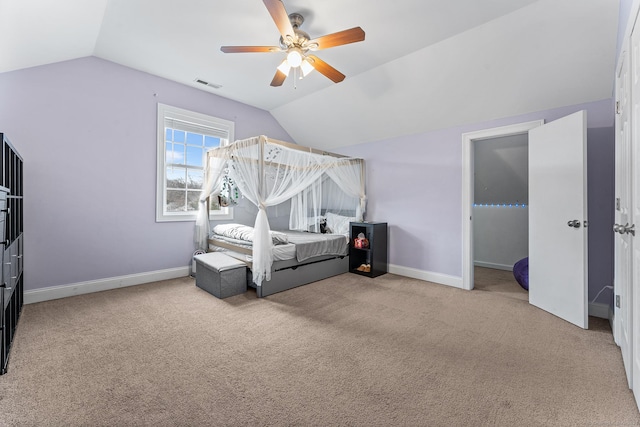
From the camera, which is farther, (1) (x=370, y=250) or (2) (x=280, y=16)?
(1) (x=370, y=250)

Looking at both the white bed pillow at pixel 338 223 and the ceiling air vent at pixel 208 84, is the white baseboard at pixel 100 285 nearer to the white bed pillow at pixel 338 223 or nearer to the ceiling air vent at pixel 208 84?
the white bed pillow at pixel 338 223

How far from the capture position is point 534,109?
3184 millimetres

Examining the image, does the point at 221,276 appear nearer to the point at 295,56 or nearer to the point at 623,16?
the point at 295,56

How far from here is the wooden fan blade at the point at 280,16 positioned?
73.5 inches

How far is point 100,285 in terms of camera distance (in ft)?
11.0

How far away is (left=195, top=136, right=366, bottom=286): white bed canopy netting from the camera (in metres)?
3.24

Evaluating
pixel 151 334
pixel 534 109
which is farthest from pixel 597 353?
pixel 151 334

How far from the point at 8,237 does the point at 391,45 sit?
3698mm

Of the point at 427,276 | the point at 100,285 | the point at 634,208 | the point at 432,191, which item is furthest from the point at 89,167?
the point at 634,208

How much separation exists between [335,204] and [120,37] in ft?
11.3

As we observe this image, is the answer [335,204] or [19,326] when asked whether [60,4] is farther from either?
[335,204]

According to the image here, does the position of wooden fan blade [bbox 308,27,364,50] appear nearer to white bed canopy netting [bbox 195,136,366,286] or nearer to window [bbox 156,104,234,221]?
white bed canopy netting [bbox 195,136,366,286]

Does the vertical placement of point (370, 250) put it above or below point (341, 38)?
below

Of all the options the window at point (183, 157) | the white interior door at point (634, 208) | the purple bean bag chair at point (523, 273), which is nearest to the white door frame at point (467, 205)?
the purple bean bag chair at point (523, 273)
